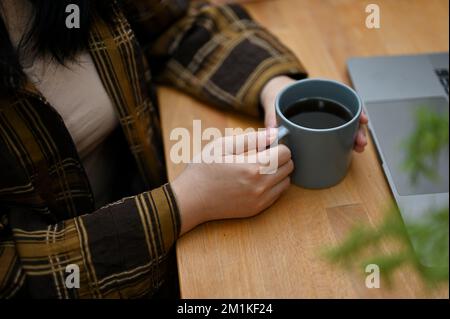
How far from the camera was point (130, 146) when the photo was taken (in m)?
0.79

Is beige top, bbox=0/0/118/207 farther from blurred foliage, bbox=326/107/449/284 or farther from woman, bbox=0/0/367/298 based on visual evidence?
blurred foliage, bbox=326/107/449/284

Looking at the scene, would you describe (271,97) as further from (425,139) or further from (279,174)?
(425,139)

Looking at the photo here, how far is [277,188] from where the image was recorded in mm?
640

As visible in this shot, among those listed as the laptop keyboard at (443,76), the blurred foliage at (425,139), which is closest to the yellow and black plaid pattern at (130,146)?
the laptop keyboard at (443,76)

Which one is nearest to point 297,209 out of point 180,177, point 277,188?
point 277,188

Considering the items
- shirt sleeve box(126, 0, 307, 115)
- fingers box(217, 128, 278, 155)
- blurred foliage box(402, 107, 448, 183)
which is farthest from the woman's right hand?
blurred foliage box(402, 107, 448, 183)

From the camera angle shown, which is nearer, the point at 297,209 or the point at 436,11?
the point at 297,209

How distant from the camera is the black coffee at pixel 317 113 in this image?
0.64 m

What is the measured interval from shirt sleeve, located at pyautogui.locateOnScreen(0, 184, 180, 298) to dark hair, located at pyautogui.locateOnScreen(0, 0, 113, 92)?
192 mm

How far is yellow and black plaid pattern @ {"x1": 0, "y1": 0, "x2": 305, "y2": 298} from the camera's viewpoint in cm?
61

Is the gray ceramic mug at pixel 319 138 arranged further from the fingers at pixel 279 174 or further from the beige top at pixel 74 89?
the beige top at pixel 74 89

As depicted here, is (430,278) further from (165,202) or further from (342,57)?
(342,57)

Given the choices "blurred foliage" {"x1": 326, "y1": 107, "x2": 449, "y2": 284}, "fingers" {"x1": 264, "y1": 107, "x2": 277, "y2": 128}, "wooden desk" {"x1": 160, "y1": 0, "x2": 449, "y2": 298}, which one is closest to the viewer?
"blurred foliage" {"x1": 326, "y1": 107, "x2": 449, "y2": 284}
